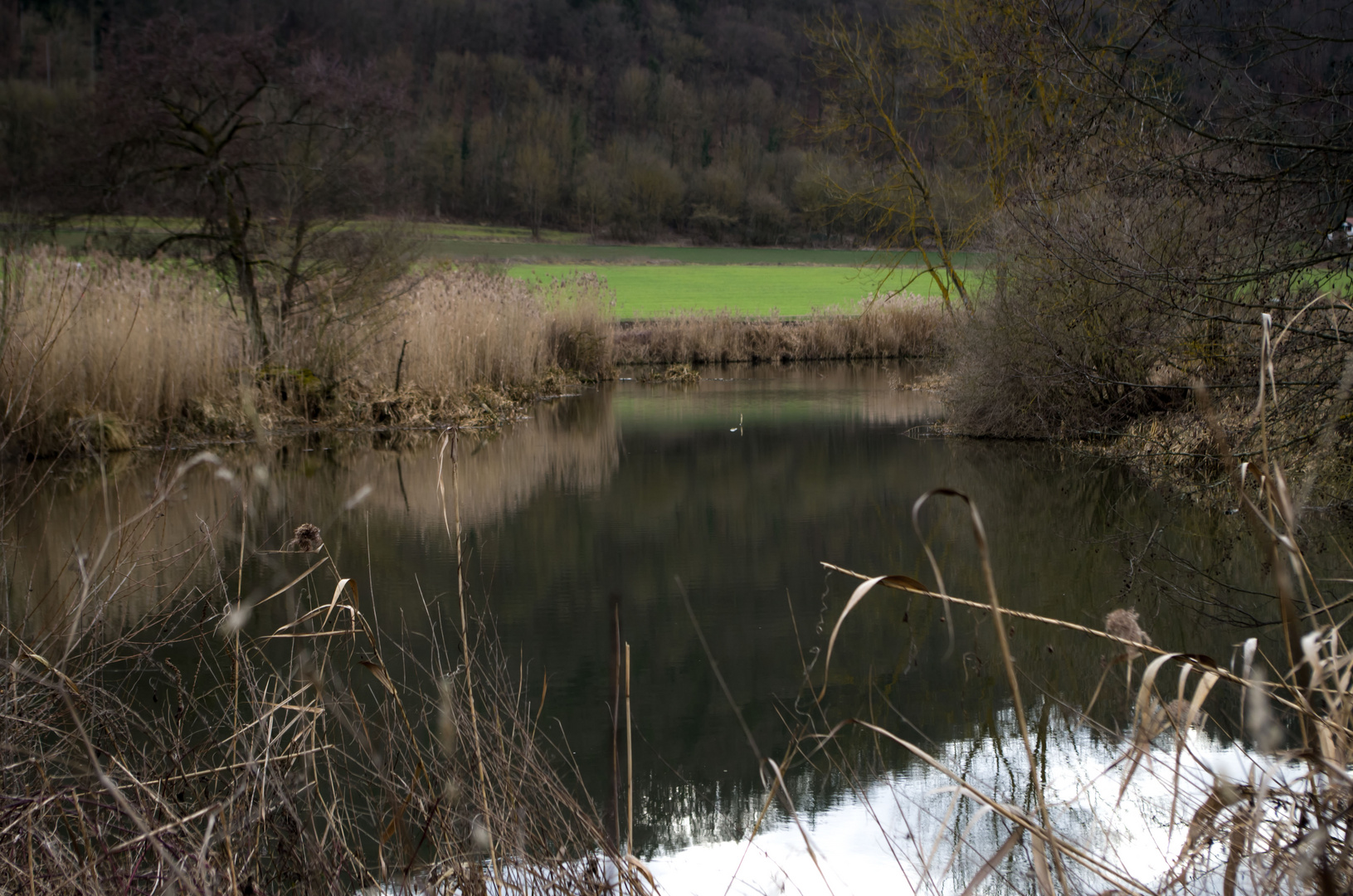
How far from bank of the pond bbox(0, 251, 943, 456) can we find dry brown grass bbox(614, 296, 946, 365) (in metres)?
2.03

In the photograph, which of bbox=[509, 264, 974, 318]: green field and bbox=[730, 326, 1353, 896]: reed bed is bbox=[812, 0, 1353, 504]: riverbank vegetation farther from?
bbox=[509, 264, 974, 318]: green field

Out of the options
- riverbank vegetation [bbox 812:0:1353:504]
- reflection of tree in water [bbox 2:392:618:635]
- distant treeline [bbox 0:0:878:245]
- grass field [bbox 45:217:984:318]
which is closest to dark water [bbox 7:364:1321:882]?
reflection of tree in water [bbox 2:392:618:635]

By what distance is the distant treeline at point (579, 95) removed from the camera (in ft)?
172

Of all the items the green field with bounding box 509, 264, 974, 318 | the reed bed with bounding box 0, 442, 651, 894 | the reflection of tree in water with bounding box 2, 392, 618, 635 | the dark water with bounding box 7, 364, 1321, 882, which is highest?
the green field with bounding box 509, 264, 974, 318

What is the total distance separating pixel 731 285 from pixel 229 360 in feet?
86.5

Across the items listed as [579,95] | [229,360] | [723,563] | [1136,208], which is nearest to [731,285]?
[229,360]

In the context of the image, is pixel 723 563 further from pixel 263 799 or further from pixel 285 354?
pixel 285 354

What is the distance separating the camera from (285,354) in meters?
10.1

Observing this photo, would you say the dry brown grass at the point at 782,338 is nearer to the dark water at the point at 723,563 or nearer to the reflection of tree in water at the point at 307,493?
the reflection of tree in water at the point at 307,493

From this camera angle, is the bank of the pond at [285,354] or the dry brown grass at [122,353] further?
the bank of the pond at [285,354]

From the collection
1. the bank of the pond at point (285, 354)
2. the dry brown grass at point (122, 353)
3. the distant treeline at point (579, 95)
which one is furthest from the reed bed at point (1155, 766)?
the distant treeline at point (579, 95)

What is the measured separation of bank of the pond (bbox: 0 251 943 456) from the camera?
8.00 m

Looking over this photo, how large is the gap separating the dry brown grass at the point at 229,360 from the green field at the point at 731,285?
338 inches

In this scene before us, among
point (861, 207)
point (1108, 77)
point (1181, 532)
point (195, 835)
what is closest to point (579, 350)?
point (861, 207)
